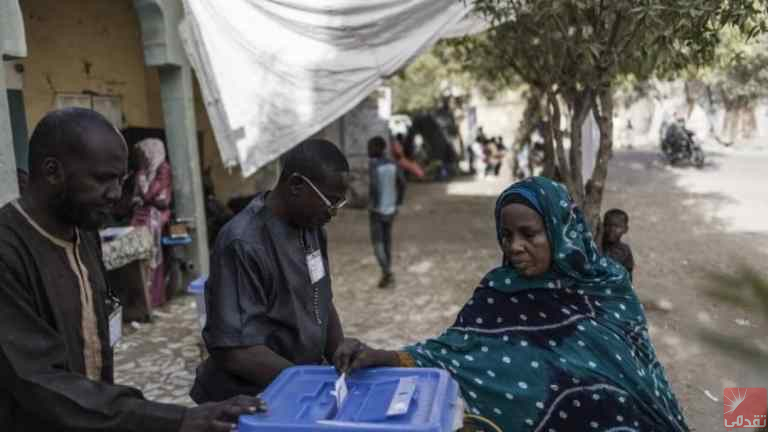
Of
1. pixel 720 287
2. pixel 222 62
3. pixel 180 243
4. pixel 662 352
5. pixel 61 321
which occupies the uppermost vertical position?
pixel 222 62

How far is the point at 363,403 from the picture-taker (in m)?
1.65

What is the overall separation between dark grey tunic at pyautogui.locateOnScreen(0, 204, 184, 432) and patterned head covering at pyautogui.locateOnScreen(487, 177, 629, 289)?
1.25m

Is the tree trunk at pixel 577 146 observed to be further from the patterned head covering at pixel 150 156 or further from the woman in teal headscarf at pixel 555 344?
the patterned head covering at pixel 150 156

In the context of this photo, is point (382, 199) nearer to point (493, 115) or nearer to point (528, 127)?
point (528, 127)

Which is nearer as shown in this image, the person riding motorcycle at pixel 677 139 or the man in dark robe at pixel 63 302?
the man in dark robe at pixel 63 302

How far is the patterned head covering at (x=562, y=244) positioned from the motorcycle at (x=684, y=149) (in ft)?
61.1

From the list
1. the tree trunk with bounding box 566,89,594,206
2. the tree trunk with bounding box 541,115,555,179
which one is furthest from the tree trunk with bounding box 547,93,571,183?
the tree trunk with bounding box 541,115,555,179

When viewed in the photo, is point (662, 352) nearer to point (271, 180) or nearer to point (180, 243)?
point (180, 243)

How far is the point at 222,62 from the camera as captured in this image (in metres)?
5.29

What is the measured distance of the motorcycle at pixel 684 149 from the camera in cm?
1898

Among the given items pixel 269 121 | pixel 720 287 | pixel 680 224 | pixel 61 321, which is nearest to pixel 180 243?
pixel 269 121

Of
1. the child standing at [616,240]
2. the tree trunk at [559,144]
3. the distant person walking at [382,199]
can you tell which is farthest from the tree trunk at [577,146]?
the distant person walking at [382,199]

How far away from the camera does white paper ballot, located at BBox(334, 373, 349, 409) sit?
1.61 meters

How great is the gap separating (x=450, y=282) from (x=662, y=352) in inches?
109
